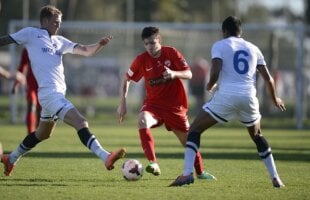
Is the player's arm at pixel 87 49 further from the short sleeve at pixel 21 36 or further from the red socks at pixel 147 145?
the red socks at pixel 147 145

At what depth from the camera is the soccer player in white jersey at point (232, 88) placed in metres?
9.57

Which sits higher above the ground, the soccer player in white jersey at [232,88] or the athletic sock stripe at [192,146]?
the soccer player in white jersey at [232,88]

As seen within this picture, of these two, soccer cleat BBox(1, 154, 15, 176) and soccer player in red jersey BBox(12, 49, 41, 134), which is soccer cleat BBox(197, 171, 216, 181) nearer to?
soccer cleat BBox(1, 154, 15, 176)

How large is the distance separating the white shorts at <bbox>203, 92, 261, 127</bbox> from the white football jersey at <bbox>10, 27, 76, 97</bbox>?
6.80 feet

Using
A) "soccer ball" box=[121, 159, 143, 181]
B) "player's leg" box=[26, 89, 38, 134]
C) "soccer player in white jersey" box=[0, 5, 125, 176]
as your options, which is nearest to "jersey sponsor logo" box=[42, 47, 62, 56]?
"soccer player in white jersey" box=[0, 5, 125, 176]

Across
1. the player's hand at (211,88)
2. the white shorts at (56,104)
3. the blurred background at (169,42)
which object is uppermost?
the player's hand at (211,88)

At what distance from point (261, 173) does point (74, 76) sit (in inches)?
751

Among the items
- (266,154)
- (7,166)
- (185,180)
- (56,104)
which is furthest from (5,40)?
(266,154)

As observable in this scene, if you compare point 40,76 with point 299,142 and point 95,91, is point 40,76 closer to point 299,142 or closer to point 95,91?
point 299,142

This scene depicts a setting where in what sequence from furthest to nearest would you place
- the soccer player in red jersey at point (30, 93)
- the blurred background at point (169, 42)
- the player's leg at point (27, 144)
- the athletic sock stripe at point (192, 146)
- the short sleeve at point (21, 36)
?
the blurred background at point (169, 42)
the soccer player in red jersey at point (30, 93)
the player's leg at point (27, 144)
the short sleeve at point (21, 36)
the athletic sock stripe at point (192, 146)

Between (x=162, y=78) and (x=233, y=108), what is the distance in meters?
1.68

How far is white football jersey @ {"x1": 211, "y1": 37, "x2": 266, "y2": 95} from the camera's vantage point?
9570 millimetres

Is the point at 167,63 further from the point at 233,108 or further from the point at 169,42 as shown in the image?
the point at 169,42

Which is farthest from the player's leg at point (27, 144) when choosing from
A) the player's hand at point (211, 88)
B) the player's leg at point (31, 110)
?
the player's leg at point (31, 110)
